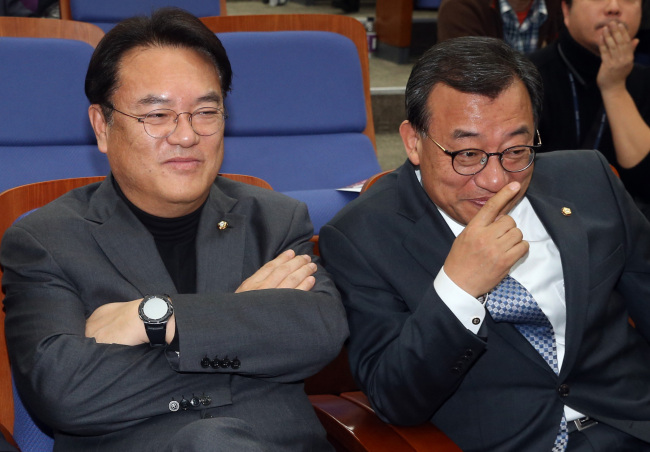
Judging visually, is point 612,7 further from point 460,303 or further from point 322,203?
point 460,303

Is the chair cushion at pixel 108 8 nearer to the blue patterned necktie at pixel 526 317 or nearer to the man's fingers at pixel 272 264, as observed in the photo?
the man's fingers at pixel 272 264

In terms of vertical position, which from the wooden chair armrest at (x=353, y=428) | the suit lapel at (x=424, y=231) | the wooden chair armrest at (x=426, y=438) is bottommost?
the wooden chair armrest at (x=353, y=428)

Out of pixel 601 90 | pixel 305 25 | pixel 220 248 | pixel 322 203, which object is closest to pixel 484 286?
pixel 220 248

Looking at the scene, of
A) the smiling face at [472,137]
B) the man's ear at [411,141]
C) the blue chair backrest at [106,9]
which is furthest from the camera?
the blue chair backrest at [106,9]

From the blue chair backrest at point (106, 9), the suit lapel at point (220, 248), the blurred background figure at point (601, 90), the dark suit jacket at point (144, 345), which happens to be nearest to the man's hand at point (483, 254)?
the dark suit jacket at point (144, 345)

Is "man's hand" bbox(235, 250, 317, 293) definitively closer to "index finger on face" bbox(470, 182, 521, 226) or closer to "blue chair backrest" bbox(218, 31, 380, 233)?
"index finger on face" bbox(470, 182, 521, 226)

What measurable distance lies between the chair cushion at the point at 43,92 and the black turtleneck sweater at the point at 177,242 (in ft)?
2.74

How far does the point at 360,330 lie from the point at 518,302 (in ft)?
1.04

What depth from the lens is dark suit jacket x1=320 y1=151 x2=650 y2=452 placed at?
1520 mm

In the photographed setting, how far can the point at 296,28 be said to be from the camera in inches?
118

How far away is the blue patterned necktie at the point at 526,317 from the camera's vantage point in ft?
5.36

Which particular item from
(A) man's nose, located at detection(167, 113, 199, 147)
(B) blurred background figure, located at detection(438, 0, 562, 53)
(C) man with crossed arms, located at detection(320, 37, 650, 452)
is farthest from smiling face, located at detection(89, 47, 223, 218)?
(B) blurred background figure, located at detection(438, 0, 562, 53)

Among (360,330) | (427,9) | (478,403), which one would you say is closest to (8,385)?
(360,330)

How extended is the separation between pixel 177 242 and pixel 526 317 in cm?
72
